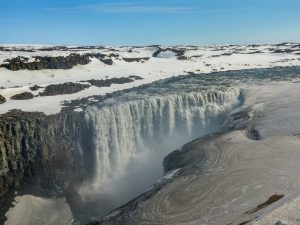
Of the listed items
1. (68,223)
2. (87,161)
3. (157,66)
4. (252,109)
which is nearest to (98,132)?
(87,161)

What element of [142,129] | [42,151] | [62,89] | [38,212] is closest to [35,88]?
[62,89]

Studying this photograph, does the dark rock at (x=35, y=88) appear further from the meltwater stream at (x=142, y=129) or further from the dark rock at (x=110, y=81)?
the meltwater stream at (x=142, y=129)

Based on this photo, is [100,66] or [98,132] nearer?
[98,132]

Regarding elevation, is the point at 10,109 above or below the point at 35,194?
above

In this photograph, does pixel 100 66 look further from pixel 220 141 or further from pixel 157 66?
pixel 220 141

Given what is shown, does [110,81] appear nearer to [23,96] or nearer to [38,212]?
[23,96]

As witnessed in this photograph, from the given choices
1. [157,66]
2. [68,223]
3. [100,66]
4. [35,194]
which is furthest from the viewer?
[157,66]
